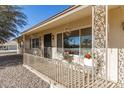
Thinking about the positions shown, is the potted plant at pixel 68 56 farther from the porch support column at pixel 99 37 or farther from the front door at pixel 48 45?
the porch support column at pixel 99 37

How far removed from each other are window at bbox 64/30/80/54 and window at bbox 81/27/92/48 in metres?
0.45

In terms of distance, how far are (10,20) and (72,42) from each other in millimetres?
13820

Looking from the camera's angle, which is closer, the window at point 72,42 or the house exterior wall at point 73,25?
the house exterior wall at point 73,25

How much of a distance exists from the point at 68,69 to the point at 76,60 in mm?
3517

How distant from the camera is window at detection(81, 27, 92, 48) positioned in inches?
309

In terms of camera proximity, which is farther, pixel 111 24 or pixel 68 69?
pixel 111 24

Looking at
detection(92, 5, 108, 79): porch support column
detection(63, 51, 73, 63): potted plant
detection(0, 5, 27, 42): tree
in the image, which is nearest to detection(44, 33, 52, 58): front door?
detection(63, 51, 73, 63): potted plant

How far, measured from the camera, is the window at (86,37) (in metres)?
7.85

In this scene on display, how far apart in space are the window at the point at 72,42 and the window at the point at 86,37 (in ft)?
1.48

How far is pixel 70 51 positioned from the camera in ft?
31.1

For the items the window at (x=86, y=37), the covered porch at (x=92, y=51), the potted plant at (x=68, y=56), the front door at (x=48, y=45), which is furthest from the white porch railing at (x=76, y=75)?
the front door at (x=48, y=45)
